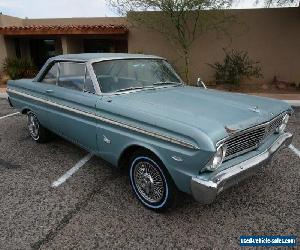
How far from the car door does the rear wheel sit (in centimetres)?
62

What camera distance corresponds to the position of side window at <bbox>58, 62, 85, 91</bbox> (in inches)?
161

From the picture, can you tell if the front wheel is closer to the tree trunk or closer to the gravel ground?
the gravel ground

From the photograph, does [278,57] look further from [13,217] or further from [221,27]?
[13,217]

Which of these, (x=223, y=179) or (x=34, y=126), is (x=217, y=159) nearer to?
(x=223, y=179)

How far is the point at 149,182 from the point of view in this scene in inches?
131

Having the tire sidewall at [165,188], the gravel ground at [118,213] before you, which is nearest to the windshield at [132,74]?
the tire sidewall at [165,188]

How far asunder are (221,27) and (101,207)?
10039 mm

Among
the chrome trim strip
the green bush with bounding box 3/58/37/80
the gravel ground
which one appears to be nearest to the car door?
the chrome trim strip

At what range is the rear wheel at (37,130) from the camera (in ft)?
17.5

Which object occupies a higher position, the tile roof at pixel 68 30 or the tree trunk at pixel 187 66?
the tile roof at pixel 68 30

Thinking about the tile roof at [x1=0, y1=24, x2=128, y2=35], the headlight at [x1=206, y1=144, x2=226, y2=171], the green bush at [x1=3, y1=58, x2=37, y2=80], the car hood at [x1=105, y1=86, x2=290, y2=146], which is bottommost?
the green bush at [x1=3, y1=58, x2=37, y2=80]

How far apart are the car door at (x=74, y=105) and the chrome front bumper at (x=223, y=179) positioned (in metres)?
1.65

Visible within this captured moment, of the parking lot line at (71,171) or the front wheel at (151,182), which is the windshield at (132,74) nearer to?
the front wheel at (151,182)

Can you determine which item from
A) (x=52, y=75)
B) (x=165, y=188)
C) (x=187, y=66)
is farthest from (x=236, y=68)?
(x=165, y=188)
